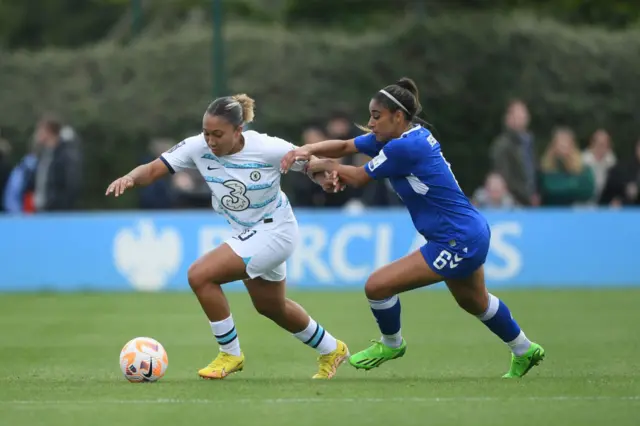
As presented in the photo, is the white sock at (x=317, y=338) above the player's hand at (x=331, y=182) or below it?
below

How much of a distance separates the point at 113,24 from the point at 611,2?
42.7 ft

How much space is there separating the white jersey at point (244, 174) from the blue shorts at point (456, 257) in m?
1.17

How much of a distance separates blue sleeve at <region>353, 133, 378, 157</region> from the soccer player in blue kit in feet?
0.17

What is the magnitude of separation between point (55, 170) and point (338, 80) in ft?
19.1

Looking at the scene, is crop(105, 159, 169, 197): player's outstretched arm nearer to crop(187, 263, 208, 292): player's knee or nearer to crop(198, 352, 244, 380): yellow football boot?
crop(187, 263, 208, 292): player's knee

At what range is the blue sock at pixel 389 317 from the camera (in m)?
9.07

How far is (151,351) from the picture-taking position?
8.96 metres

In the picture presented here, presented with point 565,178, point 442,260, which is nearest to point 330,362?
point 442,260

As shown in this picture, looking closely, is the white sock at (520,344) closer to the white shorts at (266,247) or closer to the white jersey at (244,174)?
the white shorts at (266,247)

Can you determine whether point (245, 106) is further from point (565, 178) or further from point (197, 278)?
point (565, 178)

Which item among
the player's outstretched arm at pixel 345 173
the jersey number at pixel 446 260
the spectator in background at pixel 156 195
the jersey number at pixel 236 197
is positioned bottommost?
the spectator in background at pixel 156 195

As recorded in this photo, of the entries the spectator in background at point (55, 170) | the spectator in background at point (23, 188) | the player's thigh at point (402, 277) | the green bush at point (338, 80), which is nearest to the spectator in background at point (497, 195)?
the green bush at point (338, 80)

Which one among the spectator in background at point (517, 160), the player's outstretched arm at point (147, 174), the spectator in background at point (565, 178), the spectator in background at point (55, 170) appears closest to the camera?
the player's outstretched arm at point (147, 174)

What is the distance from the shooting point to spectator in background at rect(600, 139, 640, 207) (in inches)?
734
